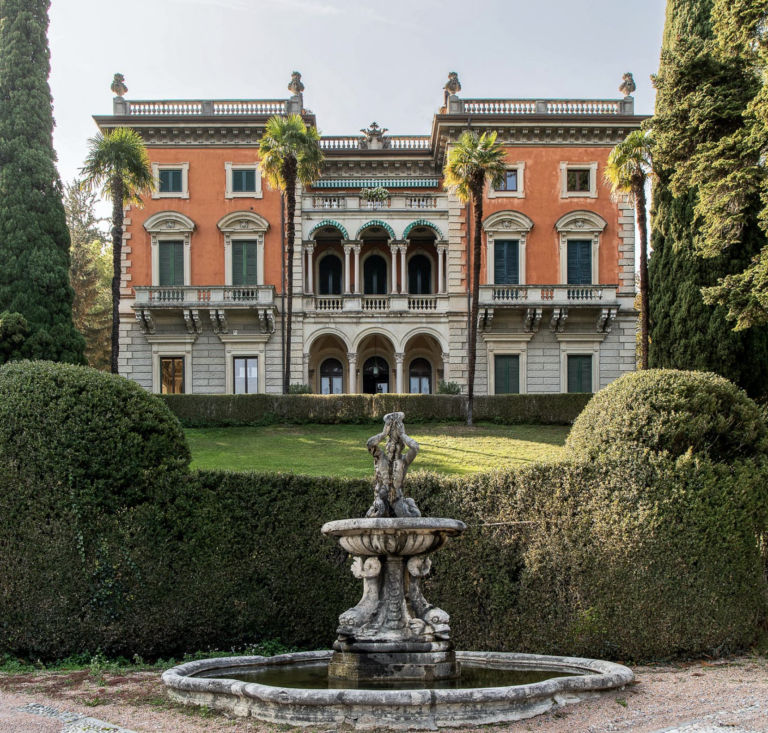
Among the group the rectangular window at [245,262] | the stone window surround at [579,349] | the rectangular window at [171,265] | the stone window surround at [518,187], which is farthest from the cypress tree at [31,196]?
the stone window surround at [579,349]

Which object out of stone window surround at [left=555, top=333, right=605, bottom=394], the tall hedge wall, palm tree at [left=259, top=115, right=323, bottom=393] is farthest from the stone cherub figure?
stone window surround at [left=555, top=333, right=605, bottom=394]

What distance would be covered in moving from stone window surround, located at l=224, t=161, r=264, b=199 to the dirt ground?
29.9 m

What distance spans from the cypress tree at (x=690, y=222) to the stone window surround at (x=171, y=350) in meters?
18.8

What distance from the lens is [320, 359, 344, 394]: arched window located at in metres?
41.6

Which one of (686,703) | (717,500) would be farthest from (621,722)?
(717,500)

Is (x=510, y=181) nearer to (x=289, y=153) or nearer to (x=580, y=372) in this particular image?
(x=580, y=372)

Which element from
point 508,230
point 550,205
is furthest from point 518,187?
point 508,230

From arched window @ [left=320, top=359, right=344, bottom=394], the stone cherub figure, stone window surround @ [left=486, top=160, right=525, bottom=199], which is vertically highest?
stone window surround @ [left=486, top=160, right=525, bottom=199]

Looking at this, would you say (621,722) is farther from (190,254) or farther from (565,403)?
(190,254)

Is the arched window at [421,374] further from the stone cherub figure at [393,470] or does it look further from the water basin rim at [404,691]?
the stone cherub figure at [393,470]

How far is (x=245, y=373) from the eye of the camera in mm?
37781

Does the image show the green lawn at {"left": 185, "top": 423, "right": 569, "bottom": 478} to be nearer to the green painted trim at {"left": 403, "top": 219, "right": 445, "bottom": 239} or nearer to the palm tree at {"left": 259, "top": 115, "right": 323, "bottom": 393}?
the palm tree at {"left": 259, "top": 115, "right": 323, "bottom": 393}

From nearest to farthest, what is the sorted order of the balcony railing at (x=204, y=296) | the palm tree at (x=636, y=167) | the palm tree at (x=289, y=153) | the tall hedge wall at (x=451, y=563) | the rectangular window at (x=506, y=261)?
the tall hedge wall at (x=451, y=563) < the palm tree at (x=636, y=167) < the palm tree at (x=289, y=153) < the balcony railing at (x=204, y=296) < the rectangular window at (x=506, y=261)

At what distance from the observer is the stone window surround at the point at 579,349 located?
37.7m
